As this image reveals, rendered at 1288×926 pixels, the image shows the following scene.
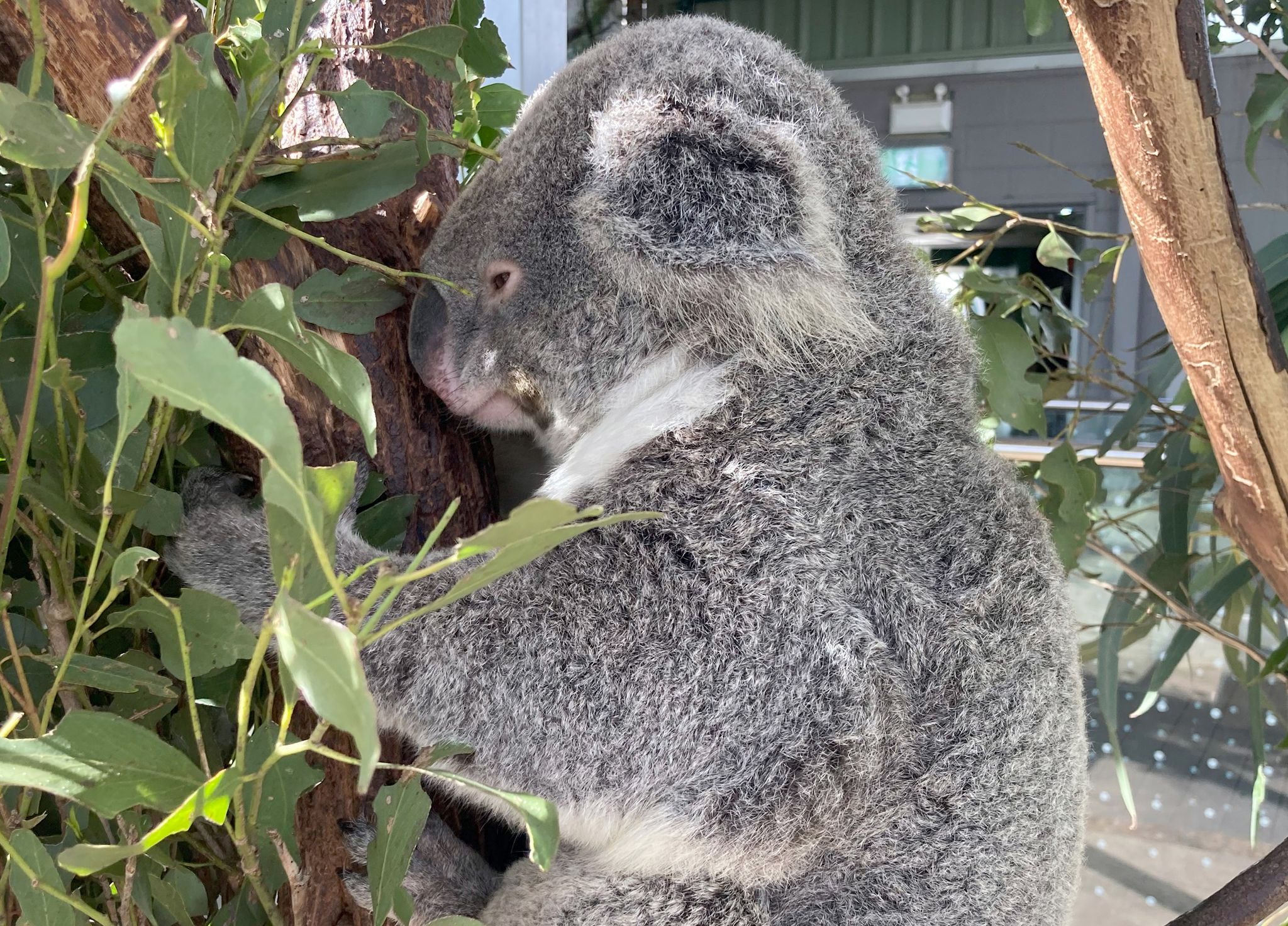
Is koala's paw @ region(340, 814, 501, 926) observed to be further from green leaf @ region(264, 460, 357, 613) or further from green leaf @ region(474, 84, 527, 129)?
green leaf @ region(474, 84, 527, 129)

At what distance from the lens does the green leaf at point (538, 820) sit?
0.49 m

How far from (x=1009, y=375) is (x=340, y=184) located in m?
1.01

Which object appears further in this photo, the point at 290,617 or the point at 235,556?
the point at 235,556

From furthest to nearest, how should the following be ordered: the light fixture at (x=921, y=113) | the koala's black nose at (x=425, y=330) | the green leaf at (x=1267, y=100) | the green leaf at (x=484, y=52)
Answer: the light fixture at (x=921, y=113) < the green leaf at (x=1267, y=100) < the green leaf at (x=484, y=52) < the koala's black nose at (x=425, y=330)

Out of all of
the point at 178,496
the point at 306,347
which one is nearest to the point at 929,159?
the point at 178,496

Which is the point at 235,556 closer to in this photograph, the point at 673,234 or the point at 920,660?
the point at 673,234

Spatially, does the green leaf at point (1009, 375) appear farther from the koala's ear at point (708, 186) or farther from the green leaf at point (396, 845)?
the green leaf at point (396, 845)

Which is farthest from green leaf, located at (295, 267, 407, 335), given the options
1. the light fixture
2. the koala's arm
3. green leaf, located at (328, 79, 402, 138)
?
the light fixture

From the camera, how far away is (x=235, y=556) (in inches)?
37.5

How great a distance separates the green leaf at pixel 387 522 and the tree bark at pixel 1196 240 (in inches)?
32.9

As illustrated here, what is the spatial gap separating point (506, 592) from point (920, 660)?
46cm

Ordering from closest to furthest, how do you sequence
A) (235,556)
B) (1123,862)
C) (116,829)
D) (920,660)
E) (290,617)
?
(290,617) → (116,829) → (235,556) → (920,660) → (1123,862)

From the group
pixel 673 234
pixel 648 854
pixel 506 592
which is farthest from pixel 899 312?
pixel 648 854

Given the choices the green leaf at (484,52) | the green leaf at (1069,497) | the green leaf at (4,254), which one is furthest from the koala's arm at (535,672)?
the green leaf at (1069,497)
